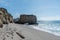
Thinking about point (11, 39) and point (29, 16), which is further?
point (29, 16)

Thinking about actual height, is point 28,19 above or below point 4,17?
below

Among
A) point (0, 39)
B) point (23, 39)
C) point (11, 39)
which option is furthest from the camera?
point (23, 39)

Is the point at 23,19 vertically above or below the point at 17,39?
below

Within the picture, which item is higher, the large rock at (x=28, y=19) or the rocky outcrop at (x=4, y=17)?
the rocky outcrop at (x=4, y=17)

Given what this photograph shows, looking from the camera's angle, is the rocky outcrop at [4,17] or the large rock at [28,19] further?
the large rock at [28,19]

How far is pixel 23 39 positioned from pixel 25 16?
2118 inches

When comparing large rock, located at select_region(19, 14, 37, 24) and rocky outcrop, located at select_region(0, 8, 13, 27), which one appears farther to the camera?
large rock, located at select_region(19, 14, 37, 24)

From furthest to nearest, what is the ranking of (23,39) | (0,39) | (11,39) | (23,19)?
(23,19), (23,39), (11,39), (0,39)

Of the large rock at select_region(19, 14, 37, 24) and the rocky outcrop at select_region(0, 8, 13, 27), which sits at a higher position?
the rocky outcrop at select_region(0, 8, 13, 27)

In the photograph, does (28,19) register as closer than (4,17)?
No

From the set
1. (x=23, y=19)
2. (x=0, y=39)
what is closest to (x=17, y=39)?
(x=0, y=39)

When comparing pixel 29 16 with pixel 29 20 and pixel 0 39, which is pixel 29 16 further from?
pixel 0 39

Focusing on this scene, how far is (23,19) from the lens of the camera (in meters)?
62.3

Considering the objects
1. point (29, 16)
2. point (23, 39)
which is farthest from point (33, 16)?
point (23, 39)
